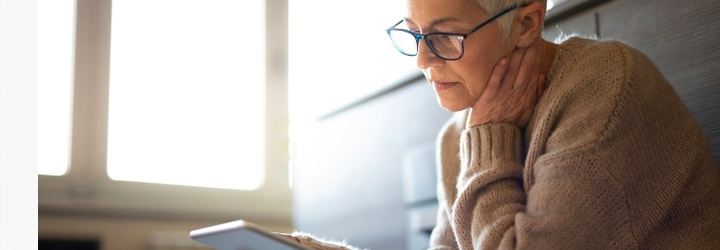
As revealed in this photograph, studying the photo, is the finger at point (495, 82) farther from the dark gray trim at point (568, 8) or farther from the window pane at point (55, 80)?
the window pane at point (55, 80)

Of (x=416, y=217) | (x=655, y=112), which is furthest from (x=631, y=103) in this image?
(x=416, y=217)

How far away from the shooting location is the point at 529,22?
1.11 meters

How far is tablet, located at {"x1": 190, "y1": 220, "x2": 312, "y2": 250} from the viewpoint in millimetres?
783

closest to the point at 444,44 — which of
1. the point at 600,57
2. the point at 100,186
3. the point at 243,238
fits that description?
the point at 600,57

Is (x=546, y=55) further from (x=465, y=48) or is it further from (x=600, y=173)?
(x=600, y=173)

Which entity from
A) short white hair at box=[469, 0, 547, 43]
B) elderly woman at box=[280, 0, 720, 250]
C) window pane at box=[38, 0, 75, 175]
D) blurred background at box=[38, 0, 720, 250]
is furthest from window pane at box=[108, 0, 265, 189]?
short white hair at box=[469, 0, 547, 43]

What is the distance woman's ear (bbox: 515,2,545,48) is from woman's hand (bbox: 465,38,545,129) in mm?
10

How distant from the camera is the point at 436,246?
1.24 meters

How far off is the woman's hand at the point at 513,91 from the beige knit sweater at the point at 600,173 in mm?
47

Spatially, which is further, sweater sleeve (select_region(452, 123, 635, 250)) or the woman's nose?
the woman's nose

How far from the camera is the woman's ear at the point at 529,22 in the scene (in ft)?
3.60

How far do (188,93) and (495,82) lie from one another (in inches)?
83.3

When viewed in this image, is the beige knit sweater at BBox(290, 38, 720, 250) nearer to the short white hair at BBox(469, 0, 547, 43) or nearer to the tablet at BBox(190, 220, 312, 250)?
the short white hair at BBox(469, 0, 547, 43)

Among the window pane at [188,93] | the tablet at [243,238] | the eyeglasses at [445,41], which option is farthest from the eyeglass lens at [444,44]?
the window pane at [188,93]
